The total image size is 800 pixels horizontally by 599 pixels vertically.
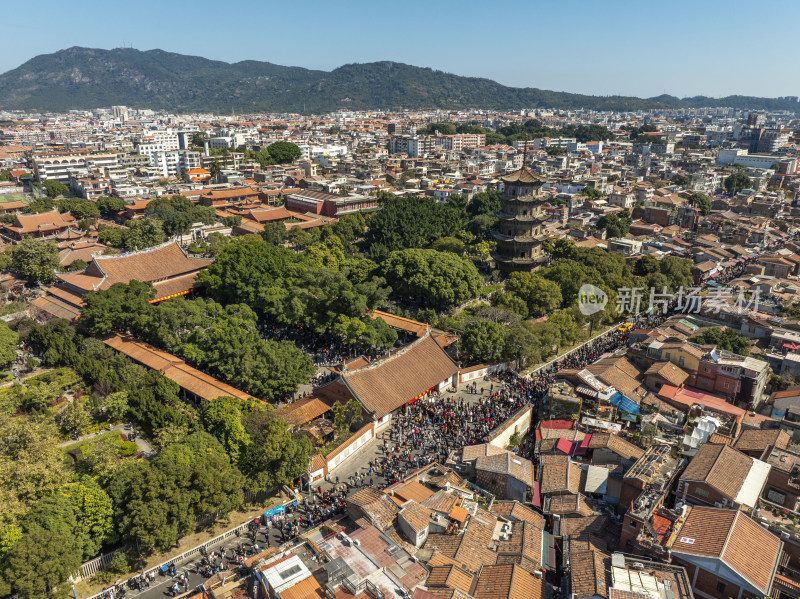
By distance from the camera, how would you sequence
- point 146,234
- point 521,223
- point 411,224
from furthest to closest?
point 411,224 < point 146,234 < point 521,223

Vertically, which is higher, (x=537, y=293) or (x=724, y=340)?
(x=537, y=293)

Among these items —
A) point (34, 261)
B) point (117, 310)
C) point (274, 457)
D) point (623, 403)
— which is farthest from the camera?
point (34, 261)

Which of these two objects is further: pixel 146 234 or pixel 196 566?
pixel 146 234

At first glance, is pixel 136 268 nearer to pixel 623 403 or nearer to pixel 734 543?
pixel 623 403

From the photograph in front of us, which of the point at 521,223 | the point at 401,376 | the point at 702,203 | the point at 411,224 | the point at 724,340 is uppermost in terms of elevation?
the point at 521,223

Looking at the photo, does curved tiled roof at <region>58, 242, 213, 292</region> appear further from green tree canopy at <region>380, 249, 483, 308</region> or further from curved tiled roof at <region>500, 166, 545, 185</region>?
curved tiled roof at <region>500, 166, 545, 185</region>

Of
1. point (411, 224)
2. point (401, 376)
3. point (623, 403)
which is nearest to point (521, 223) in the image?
point (411, 224)

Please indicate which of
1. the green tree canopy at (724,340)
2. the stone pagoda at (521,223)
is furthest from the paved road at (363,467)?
the stone pagoda at (521,223)
